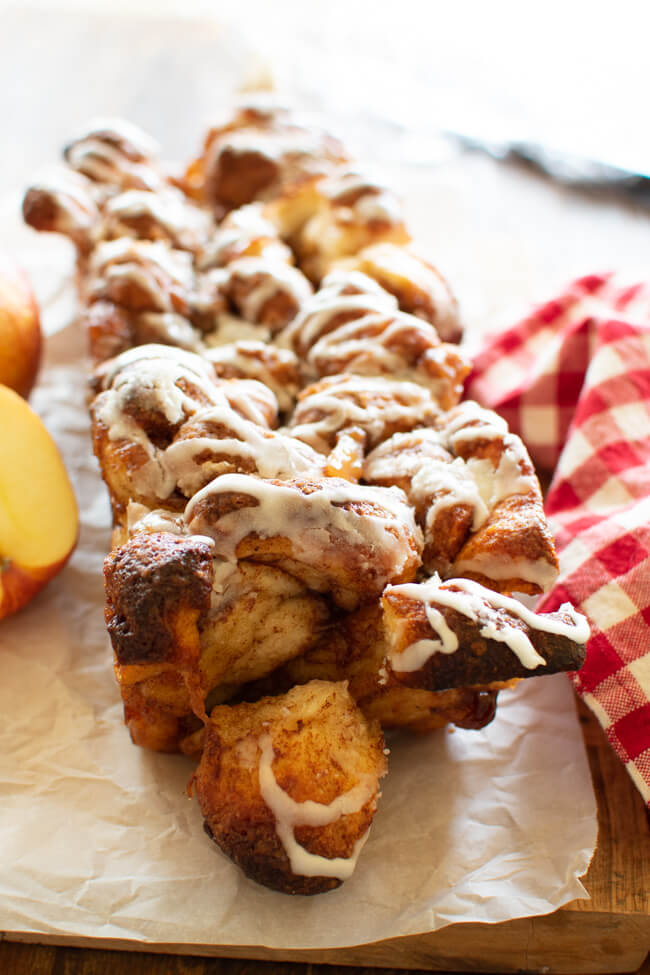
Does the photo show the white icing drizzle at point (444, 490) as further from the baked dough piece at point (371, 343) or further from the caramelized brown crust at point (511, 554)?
the baked dough piece at point (371, 343)

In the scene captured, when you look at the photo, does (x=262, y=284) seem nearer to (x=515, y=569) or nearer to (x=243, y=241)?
(x=243, y=241)

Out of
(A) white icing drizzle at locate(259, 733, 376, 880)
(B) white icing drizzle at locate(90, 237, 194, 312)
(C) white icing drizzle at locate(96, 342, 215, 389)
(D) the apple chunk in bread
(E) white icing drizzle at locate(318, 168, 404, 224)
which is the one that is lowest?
(D) the apple chunk in bread

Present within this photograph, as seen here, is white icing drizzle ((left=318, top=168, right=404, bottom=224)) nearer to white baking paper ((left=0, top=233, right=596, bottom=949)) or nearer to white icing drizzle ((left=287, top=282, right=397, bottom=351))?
white icing drizzle ((left=287, top=282, right=397, bottom=351))

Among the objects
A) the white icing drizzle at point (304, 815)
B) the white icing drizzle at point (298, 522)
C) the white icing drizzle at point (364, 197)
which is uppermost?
the white icing drizzle at point (364, 197)

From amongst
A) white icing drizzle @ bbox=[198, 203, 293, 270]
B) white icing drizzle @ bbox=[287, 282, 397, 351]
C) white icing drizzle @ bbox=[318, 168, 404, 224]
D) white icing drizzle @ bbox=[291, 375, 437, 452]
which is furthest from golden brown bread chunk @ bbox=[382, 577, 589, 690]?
white icing drizzle @ bbox=[318, 168, 404, 224]

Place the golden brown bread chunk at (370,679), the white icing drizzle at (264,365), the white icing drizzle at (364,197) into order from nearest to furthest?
the golden brown bread chunk at (370,679), the white icing drizzle at (264,365), the white icing drizzle at (364,197)

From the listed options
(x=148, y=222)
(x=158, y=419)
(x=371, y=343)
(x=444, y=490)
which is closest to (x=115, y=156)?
(x=148, y=222)

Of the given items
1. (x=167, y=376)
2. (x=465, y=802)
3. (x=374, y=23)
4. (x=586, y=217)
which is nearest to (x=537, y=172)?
(x=586, y=217)

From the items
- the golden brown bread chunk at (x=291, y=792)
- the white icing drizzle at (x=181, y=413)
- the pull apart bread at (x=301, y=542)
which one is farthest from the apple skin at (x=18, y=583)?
the golden brown bread chunk at (x=291, y=792)
